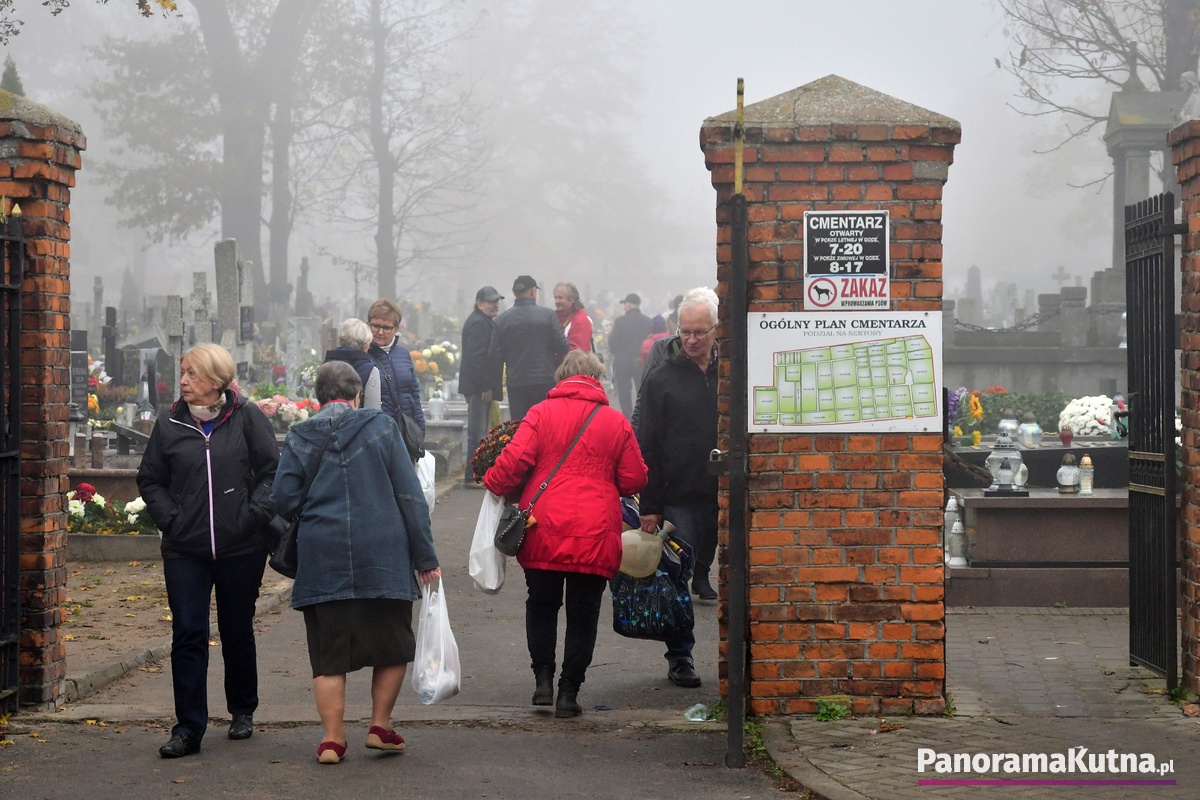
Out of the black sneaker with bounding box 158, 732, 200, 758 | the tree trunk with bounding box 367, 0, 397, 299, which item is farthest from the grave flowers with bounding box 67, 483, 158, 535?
the tree trunk with bounding box 367, 0, 397, 299

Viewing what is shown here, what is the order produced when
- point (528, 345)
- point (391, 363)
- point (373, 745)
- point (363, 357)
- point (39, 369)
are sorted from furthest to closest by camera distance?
point (528, 345) < point (391, 363) < point (363, 357) < point (39, 369) < point (373, 745)

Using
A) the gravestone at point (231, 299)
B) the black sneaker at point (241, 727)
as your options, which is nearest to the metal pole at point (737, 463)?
the black sneaker at point (241, 727)

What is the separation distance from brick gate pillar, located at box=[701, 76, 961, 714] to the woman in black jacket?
208 centimetres

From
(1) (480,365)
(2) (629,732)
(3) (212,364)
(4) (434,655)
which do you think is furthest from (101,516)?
(2) (629,732)

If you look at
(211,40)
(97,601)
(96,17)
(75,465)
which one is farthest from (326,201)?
(97,601)

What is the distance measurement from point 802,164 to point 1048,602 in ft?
13.8

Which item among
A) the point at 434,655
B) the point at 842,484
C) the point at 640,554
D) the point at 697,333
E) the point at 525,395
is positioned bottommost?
the point at 434,655

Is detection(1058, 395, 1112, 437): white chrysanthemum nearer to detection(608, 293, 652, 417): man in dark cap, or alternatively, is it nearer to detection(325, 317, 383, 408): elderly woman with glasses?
detection(325, 317, 383, 408): elderly woman with glasses

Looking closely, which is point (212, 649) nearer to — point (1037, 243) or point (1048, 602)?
point (1048, 602)

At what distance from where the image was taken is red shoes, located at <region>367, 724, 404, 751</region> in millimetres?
Result: 5750

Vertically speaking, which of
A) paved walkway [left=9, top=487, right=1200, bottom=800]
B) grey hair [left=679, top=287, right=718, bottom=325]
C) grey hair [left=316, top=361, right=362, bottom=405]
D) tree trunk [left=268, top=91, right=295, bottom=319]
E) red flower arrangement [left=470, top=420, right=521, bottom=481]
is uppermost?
tree trunk [left=268, top=91, right=295, bottom=319]

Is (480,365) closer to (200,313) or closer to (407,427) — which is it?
(200,313)

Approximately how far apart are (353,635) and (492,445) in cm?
227

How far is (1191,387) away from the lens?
649cm
